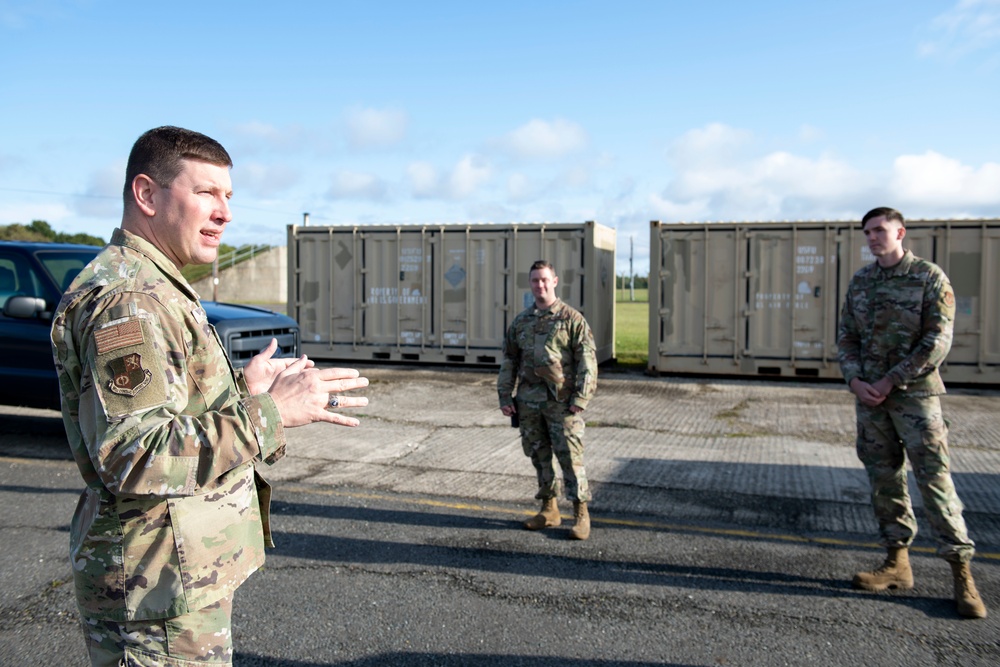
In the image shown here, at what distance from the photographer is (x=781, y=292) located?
1316 cm

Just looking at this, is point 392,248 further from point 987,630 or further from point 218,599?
Result: point 218,599

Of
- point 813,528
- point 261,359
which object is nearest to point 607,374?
point 813,528

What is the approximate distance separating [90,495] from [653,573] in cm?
344

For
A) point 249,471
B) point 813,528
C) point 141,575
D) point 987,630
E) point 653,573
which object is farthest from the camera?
point 813,528

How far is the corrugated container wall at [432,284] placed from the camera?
46.0 feet

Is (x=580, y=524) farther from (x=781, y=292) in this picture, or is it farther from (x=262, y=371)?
(x=781, y=292)

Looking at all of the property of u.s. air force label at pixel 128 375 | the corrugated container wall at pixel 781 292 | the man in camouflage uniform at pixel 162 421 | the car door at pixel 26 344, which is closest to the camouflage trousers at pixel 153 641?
the man in camouflage uniform at pixel 162 421

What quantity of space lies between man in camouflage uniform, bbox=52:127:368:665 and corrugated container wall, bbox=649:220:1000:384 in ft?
40.0

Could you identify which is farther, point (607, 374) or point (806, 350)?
point (607, 374)

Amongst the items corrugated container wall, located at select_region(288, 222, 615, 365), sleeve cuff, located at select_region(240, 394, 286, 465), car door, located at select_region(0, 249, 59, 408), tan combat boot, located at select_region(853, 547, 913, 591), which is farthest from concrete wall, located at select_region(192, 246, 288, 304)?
sleeve cuff, located at select_region(240, 394, 286, 465)

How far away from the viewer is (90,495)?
188 cm

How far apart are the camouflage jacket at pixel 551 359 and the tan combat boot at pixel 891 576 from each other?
1964 mm

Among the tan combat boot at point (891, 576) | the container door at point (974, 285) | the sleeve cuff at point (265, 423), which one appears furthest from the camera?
the container door at point (974, 285)

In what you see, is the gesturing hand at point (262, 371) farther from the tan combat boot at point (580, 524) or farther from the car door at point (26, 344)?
the car door at point (26, 344)
